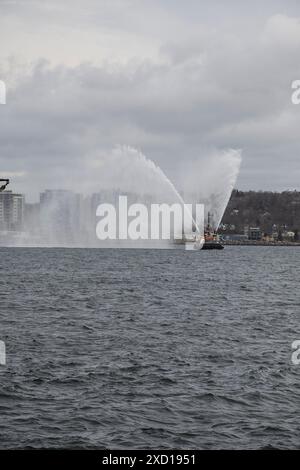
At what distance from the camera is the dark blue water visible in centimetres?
1945

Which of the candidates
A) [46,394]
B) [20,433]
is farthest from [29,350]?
[20,433]

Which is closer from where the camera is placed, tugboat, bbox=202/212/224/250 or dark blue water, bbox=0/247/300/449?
dark blue water, bbox=0/247/300/449

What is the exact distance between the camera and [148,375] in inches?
1016

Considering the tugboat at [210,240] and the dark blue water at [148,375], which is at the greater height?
the tugboat at [210,240]

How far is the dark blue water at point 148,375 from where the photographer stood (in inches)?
766

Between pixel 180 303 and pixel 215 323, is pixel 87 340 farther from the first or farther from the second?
pixel 180 303

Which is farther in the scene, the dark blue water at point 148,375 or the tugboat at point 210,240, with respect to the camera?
the tugboat at point 210,240

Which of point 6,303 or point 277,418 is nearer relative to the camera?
point 277,418

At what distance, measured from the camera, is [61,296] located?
181 feet

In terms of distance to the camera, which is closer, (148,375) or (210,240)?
(148,375)

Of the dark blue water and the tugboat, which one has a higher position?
the tugboat

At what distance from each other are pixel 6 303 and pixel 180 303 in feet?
43.6

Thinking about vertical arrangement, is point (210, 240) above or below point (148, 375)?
above
